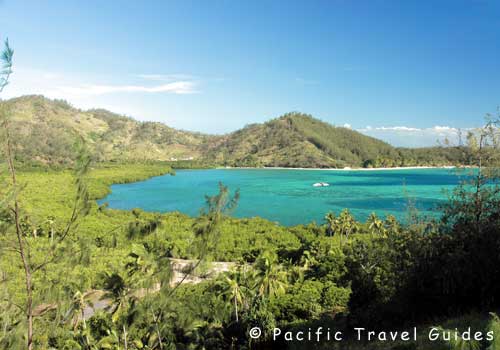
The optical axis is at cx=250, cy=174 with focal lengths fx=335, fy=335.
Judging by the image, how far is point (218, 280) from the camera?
899 inches

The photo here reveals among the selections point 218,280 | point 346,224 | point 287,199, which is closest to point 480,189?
point 218,280

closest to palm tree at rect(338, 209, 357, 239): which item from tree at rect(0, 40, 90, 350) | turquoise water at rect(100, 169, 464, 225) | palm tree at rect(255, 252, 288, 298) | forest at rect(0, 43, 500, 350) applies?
forest at rect(0, 43, 500, 350)

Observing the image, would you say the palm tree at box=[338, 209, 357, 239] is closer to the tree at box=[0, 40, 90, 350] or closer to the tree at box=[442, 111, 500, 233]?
the tree at box=[442, 111, 500, 233]

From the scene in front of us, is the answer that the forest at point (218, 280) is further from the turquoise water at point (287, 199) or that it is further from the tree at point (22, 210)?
the turquoise water at point (287, 199)

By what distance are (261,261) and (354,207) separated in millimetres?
60726

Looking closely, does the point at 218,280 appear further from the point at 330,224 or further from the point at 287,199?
the point at 287,199

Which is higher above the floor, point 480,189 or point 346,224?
point 480,189

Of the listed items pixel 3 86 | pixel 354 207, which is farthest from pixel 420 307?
pixel 354 207

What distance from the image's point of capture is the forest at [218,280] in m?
6.92

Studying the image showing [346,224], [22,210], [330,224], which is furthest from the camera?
[330,224]

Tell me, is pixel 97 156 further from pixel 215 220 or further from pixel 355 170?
pixel 355 170

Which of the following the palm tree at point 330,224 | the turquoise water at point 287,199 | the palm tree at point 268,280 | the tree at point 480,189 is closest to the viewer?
the tree at point 480,189
